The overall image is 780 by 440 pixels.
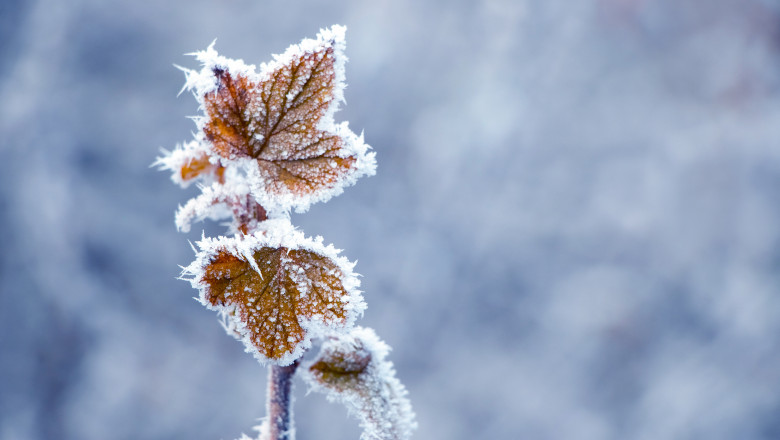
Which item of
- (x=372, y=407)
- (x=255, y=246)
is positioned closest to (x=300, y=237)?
(x=255, y=246)

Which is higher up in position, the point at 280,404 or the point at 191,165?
the point at 191,165

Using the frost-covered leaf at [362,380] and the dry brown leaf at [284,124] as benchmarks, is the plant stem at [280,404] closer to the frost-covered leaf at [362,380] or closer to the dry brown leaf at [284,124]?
the frost-covered leaf at [362,380]

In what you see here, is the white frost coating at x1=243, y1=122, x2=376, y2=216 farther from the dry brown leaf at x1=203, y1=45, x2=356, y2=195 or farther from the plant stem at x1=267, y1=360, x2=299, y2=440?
the plant stem at x1=267, y1=360, x2=299, y2=440

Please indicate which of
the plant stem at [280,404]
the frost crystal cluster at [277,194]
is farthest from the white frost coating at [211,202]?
the plant stem at [280,404]

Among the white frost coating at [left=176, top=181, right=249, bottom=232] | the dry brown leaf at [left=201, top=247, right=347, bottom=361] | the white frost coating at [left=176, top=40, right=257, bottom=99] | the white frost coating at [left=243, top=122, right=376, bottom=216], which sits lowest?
the dry brown leaf at [left=201, top=247, right=347, bottom=361]

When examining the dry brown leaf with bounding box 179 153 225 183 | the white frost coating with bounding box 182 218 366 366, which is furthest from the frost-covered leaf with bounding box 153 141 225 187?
the white frost coating with bounding box 182 218 366 366

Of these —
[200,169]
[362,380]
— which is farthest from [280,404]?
[200,169]

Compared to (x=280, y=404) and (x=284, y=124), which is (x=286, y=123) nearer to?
(x=284, y=124)
